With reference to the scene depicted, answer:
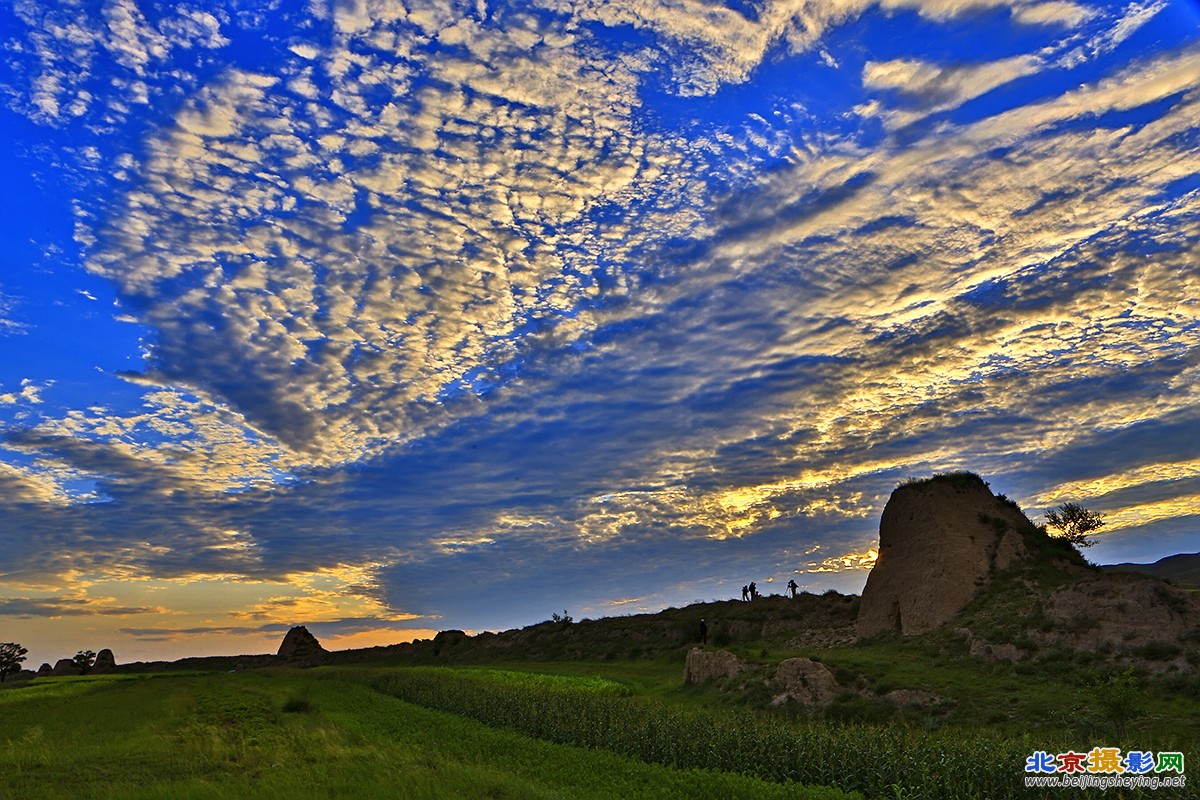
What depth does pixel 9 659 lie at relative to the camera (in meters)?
145

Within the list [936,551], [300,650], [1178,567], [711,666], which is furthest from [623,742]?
[1178,567]

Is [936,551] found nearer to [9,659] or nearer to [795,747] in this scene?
[795,747]

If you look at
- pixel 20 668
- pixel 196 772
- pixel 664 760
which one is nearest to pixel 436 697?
pixel 196 772

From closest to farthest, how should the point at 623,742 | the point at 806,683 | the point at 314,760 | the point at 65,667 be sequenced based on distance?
the point at 314,760 < the point at 623,742 < the point at 806,683 < the point at 65,667

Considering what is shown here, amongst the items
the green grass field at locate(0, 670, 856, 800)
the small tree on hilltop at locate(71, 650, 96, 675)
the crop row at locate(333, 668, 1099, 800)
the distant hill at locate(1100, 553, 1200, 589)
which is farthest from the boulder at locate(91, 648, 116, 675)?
the distant hill at locate(1100, 553, 1200, 589)

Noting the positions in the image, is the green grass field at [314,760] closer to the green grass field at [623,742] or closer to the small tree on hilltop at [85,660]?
the green grass field at [623,742]

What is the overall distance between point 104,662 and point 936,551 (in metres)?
154

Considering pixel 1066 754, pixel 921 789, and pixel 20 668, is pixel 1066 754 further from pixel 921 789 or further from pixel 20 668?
pixel 20 668

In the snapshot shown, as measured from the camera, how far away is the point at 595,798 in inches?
719

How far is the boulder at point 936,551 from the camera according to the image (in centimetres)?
4372

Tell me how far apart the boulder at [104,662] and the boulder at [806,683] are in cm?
15056

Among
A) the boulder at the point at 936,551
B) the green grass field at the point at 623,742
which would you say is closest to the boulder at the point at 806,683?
the green grass field at the point at 623,742

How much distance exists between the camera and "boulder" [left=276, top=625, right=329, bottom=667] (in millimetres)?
132750

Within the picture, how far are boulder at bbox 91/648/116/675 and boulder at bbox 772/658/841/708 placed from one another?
5928 inches
